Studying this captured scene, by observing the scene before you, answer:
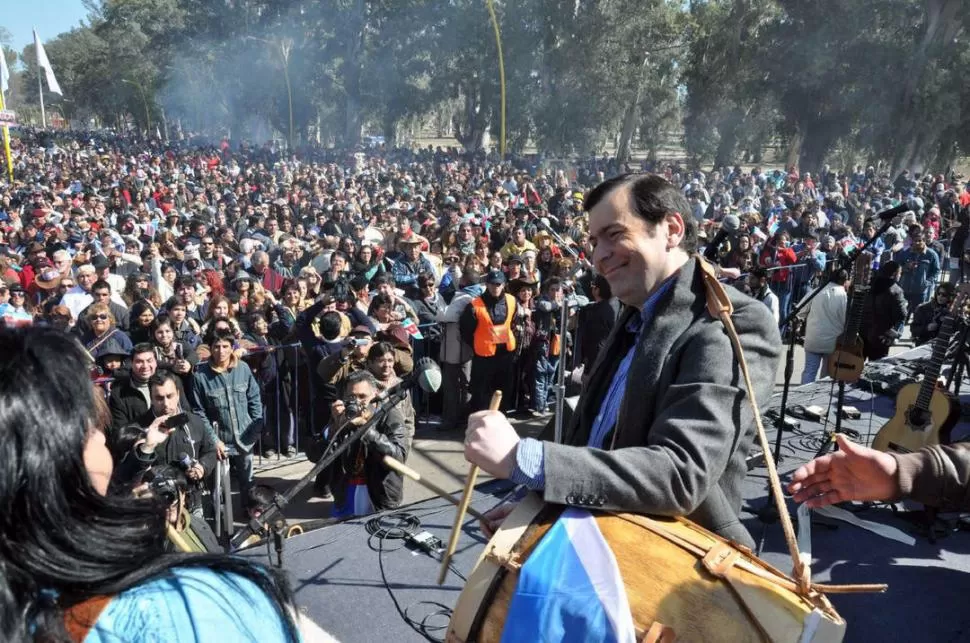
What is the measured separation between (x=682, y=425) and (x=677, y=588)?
0.33m

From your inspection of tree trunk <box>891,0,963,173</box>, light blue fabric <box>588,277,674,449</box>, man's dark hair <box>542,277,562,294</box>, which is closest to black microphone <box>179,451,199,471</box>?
light blue fabric <box>588,277,674,449</box>

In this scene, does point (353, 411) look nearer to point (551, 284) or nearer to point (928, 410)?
point (928, 410)

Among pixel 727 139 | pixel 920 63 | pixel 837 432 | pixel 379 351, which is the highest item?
pixel 920 63

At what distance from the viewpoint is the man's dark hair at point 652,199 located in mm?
1912

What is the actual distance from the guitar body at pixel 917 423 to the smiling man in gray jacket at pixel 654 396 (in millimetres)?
4094

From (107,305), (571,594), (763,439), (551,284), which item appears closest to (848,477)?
(763,439)

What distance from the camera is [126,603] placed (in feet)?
3.74

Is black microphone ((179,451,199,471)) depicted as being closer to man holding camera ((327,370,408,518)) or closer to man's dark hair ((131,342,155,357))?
man holding camera ((327,370,408,518))

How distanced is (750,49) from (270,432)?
35693 millimetres

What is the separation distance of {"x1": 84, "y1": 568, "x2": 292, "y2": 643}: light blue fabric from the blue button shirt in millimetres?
564

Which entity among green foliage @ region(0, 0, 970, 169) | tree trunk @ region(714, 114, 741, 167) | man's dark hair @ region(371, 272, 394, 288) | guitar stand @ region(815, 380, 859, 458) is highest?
green foliage @ region(0, 0, 970, 169)

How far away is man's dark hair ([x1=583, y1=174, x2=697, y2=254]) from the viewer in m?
1.91

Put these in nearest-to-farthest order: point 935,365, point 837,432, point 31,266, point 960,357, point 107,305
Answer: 1. point 935,365
2. point 837,432
3. point 960,357
4. point 107,305
5. point 31,266

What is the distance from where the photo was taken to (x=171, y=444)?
483 cm
